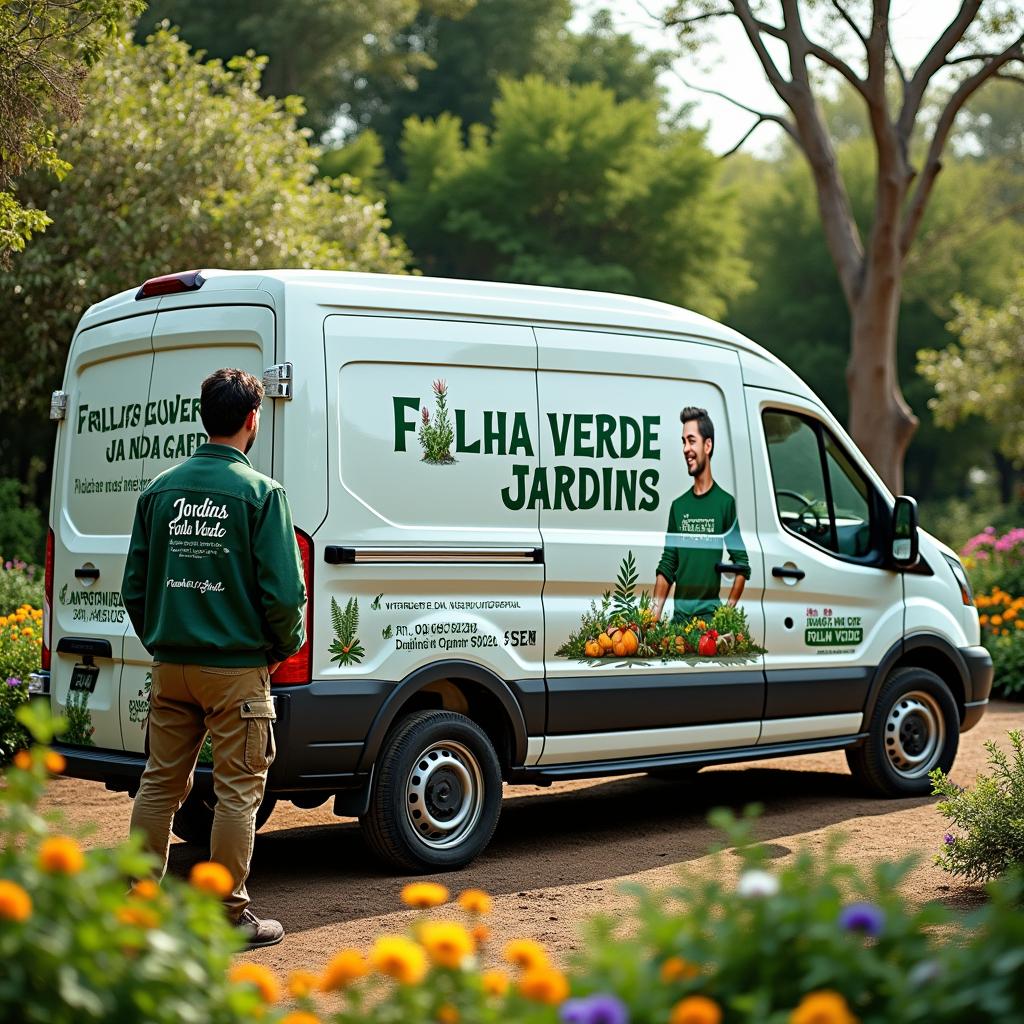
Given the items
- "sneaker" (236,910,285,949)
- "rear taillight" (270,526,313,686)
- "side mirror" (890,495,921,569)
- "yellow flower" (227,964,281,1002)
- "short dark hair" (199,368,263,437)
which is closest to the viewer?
"yellow flower" (227,964,281,1002)

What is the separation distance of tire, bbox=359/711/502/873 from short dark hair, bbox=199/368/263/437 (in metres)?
1.76

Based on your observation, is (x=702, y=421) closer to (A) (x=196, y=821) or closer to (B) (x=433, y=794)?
(B) (x=433, y=794)

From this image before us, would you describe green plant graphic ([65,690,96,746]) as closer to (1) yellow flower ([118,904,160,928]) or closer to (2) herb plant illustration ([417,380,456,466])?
(2) herb plant illustration ([417,380,456,466])

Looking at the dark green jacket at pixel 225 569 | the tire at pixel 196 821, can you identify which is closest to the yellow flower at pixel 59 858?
the dark green jacket at pixel 225 569

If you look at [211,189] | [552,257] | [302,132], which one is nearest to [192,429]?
[211,189]

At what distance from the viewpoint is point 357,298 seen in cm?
653

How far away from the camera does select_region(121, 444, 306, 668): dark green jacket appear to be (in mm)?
5297

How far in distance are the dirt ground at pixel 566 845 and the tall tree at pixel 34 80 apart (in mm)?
3029

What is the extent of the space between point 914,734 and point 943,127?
10.7 m

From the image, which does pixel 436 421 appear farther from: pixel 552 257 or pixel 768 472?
pixel 552 257

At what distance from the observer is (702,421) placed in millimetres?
7750

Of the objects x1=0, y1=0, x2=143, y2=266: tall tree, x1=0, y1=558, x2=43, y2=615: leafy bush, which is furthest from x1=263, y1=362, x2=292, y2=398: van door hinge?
x1=0, y1=558, x2=43, y2=615: leafy bush

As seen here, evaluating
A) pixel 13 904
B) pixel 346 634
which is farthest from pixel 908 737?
pixel 13 904

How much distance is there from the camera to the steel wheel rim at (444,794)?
262 inches
